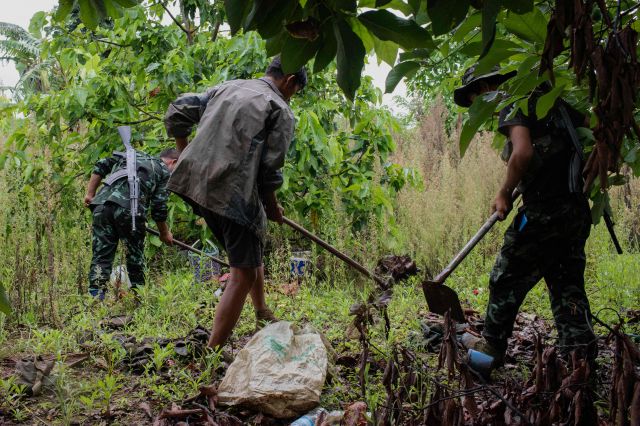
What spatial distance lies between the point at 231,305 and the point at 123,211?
2.34 metres

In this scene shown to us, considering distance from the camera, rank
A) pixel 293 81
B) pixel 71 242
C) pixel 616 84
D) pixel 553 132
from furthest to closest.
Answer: pixel 71 242, pixel 293 81, pixel 553 132, pixel 616 84

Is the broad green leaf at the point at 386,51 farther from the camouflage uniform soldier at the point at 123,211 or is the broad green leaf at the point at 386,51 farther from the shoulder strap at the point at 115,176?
the shoulder strap at the point at 115,176

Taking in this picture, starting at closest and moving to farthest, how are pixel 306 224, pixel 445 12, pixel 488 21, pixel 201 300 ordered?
pixel 488 21
pixel 445 12
pixel 201 300
pixel 306 224

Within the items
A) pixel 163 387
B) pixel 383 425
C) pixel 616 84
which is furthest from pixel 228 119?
pixel 616 84

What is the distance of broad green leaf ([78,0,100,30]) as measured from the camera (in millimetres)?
1379

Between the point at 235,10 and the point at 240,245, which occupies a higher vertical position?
the point at 235,10

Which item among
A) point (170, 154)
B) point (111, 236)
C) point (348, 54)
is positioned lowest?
point (111, 236)

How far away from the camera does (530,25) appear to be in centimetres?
115

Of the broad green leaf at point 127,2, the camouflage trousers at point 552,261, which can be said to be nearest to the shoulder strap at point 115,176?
the camouflage trousers at point 552,261

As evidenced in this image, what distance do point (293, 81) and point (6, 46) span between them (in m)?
22.0

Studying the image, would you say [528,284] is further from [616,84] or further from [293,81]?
[616,84]

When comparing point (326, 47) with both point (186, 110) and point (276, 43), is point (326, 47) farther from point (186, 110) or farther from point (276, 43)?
point (186, 110)

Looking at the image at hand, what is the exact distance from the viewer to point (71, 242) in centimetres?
518

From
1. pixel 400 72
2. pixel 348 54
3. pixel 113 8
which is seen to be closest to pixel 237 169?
pixel 113 8
